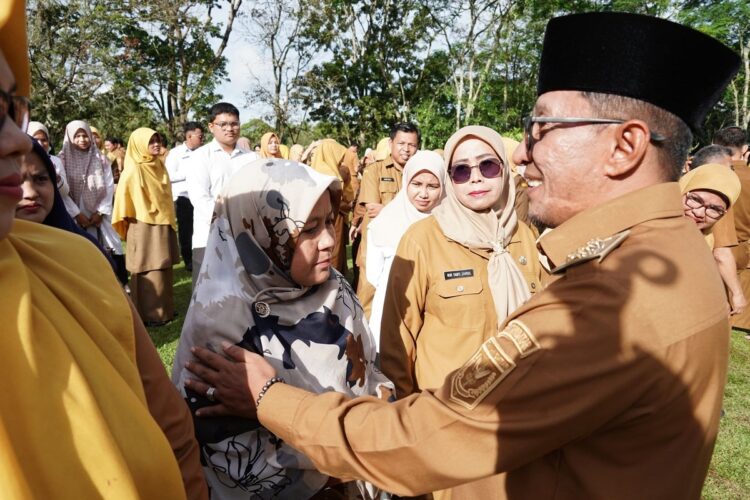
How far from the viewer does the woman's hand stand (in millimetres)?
1587

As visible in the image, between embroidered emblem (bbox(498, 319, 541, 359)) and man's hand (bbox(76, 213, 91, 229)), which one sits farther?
man's hand (bbox(76, 213, 91, 229))

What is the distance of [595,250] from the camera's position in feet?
4.16

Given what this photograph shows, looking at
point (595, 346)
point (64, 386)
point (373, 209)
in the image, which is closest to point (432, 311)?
point (595, 346)

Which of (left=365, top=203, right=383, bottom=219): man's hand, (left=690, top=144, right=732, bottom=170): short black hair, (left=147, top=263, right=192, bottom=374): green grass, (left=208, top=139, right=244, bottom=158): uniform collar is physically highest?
(left=208, top=139, right=244, bottom=158): uniform collar

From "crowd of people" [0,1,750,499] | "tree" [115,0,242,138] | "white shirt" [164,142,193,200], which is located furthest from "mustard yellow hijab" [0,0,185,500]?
"tree" [115,0,242,138]

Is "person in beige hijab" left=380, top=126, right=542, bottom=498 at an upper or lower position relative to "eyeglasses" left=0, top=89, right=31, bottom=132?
lower

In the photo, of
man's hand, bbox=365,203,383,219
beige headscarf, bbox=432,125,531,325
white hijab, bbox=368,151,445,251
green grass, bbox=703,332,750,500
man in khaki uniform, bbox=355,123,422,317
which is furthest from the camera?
man in khaki uniform, bbox=355,123,422,317

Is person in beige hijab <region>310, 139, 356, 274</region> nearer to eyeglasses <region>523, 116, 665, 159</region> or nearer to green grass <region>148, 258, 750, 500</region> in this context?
green grass <region>148, 258, 750, 500</region>

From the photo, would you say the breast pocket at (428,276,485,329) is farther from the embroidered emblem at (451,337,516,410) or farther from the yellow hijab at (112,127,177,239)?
the yellow hijab at (112,127,177,239)

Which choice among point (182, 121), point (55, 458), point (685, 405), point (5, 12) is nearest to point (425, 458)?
point (685, 405)

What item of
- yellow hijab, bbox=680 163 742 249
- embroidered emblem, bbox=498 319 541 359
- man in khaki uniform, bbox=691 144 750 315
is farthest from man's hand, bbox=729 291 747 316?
embroidered emblem, bbox=498 319 541 359

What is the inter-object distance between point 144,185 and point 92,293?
5.07m

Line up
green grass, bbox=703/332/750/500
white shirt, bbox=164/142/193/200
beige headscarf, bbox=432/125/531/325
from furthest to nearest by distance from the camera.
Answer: white shirt, bbox=164/142/193/200
green grass, bbox=703/332/750/500
beige headscarf, bbox=432/125/531/325

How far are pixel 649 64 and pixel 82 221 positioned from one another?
19.8 feet
